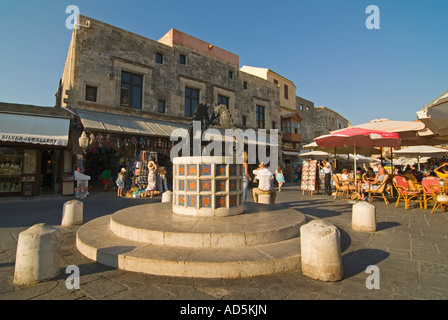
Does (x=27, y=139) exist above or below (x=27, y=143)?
above

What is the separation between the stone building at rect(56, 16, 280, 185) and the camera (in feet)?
41.7

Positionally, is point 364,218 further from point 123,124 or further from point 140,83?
point 140,83

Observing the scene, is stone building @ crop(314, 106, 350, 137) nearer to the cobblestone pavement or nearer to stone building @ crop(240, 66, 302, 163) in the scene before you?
stone building @ crop(240, 66, 302, 163)

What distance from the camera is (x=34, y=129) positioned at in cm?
1063

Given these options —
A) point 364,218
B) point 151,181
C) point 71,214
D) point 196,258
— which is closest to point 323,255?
point 196,258

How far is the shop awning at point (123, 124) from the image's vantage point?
11797 millimetres

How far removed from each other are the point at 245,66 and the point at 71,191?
24192mm

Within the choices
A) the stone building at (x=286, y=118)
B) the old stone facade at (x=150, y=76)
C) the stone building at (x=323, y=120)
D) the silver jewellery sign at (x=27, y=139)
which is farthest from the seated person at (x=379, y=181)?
the stone building at (x=323, y=120)

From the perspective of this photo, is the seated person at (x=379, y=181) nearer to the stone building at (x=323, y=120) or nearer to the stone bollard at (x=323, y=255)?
the stone bollard at (x=323, y=255)

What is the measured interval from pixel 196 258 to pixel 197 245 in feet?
Result: 1.42

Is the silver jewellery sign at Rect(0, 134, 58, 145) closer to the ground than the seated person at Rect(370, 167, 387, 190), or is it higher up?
higher up

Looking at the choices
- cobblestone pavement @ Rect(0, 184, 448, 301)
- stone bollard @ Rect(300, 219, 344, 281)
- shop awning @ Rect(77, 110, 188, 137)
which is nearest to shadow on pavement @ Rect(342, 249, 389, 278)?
cobblestone pavement @ Rect(0, 184, 448, 301)

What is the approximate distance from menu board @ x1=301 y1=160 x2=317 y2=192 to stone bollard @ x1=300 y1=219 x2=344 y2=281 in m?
9.74

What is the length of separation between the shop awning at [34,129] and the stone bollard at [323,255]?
11814mm
